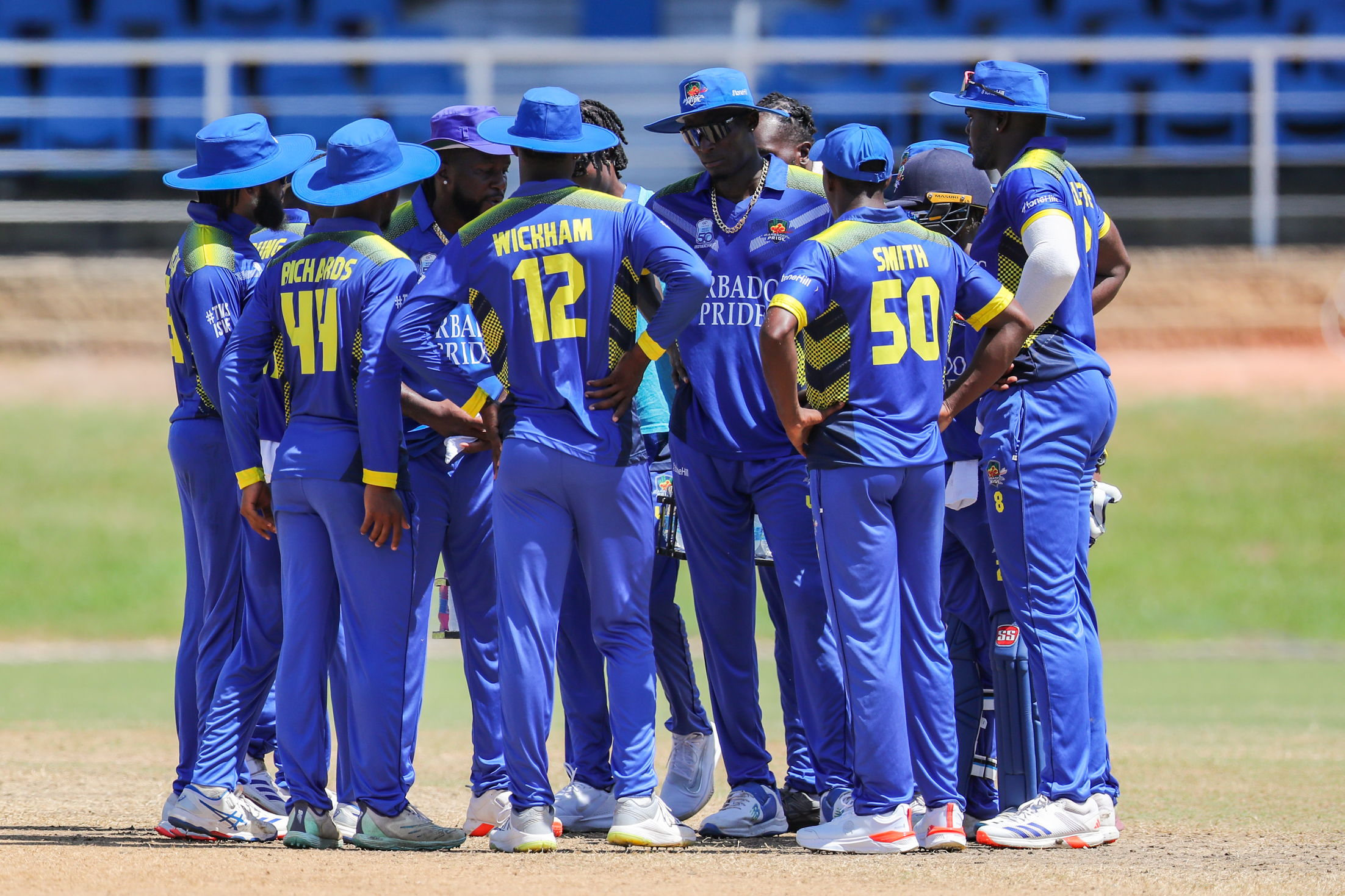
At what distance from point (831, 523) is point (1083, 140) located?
15.9m

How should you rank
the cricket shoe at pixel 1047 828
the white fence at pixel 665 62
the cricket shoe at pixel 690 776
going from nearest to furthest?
the cricket shoe at pixel 1047 828, the cricket shoe at pixel 690 776, the white fence at pixel 665 62

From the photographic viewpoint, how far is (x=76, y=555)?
650 inches

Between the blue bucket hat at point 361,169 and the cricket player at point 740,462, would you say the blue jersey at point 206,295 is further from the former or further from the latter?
Answer: the cricket player at point 740,462

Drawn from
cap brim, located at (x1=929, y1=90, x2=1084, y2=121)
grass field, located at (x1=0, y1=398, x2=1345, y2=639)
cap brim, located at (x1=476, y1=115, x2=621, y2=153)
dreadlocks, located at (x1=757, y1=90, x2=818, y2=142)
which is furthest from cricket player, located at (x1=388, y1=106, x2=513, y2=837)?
grass field, located at (x1=0, y1=398, x2=1345, y2=639)

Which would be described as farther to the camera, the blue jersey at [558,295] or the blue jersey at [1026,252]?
the blue jersey at [1026,252]

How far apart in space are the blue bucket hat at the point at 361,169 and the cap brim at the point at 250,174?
0.28 m

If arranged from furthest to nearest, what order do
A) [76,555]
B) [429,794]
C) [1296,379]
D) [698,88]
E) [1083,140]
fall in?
[1083,140]
[1296,379]
[76,555]
[429,794]
[698,88]

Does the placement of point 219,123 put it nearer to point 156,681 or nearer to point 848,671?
point 848,671

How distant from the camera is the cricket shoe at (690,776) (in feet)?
23.5

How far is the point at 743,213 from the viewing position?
680cm

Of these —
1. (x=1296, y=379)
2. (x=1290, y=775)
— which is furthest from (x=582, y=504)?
(x=1296, y=379)

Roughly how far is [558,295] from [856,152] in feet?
3.75

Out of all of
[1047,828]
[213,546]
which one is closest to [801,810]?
[1047,828]

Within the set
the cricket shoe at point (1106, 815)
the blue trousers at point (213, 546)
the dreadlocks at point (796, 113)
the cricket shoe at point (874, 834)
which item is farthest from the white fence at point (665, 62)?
the cricket shoe at point (874, 834)
